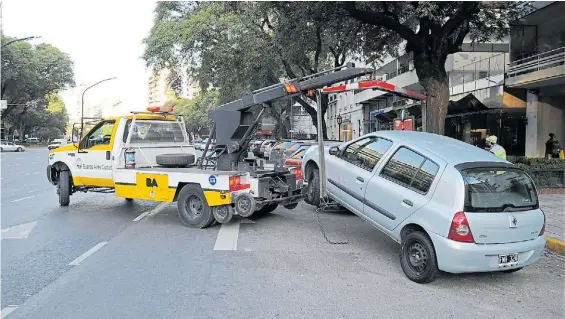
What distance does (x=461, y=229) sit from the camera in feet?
16.6

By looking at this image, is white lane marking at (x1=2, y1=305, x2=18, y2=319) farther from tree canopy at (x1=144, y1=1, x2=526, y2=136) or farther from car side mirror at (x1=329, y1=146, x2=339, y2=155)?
tree canopy at (x1=144, y1=1, x2=526, y2=136)

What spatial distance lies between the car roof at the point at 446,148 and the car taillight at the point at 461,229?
0.69 m

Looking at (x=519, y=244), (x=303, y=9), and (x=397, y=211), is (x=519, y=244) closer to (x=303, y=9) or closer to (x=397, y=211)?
(x=397, y=211)

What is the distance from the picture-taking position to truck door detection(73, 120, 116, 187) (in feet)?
31.5

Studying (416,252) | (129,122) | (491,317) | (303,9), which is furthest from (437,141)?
(303,9)

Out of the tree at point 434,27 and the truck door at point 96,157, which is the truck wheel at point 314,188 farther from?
the tree at point 434,27

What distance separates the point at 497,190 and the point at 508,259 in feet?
2.60

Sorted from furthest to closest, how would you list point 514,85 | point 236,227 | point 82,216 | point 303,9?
1. point 514,85
2. point 303,9
3. point 82,216
4. point 236,227

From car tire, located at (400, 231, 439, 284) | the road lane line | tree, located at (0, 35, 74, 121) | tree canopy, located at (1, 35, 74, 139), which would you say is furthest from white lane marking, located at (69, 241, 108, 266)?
tree, located at (0, 35, 74, 121)

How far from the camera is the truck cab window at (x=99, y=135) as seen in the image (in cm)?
980

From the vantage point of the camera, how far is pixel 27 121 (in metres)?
66.5

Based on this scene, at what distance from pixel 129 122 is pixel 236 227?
344 centimetres

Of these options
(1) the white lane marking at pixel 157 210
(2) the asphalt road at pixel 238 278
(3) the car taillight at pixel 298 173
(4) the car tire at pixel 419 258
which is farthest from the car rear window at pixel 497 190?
(1) the white lane marking at pixel 157 210

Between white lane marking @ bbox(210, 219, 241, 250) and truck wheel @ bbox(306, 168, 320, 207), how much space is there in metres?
1.45
